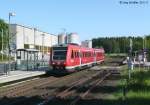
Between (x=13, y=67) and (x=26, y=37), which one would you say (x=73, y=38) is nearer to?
(x=26, y=37)

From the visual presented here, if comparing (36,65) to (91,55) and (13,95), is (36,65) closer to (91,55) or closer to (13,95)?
(91,55)

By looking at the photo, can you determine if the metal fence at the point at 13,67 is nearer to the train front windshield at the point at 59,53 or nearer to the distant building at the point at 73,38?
the train front windshield at the point at 59,53

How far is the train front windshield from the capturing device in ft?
145

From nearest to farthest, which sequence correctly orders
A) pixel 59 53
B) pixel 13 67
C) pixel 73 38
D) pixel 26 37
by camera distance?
pixel 59 53, pixel 13 67, pixel 73 38, pixel 26 37

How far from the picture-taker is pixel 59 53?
44.5m

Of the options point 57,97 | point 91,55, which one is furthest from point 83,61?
point 57,97

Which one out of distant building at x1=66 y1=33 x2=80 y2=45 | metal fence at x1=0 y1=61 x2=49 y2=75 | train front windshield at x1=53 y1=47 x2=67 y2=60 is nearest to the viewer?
metal fence at x1=0 y1=61 x2=49 y2=75

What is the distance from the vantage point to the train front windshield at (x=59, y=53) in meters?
A: 44.1

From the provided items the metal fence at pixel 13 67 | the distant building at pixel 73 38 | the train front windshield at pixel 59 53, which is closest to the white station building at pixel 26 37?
the distant building at pixel 73 38

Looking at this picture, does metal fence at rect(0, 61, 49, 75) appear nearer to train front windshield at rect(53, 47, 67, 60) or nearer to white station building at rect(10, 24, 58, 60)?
train front windshield at rect(53, 47, 67, 60)

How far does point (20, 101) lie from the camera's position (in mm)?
21938

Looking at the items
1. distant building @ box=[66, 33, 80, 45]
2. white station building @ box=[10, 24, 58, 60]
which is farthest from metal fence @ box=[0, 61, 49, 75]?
white station building @ box=[10, 24, 58, 60]

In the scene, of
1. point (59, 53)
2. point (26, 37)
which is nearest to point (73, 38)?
point (26, 37)

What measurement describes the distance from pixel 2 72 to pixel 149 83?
1892 cm
